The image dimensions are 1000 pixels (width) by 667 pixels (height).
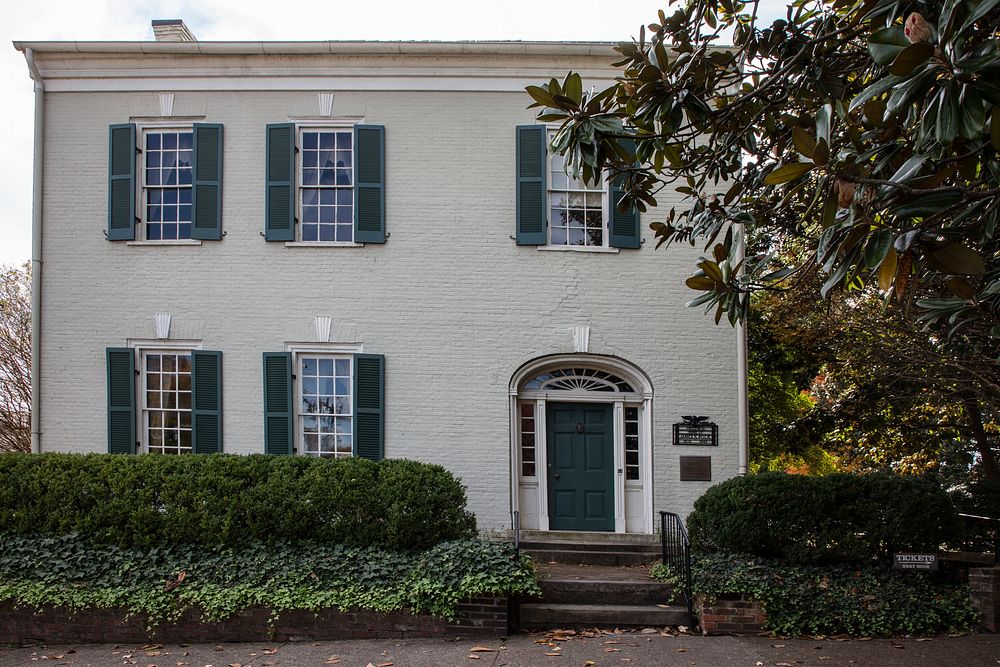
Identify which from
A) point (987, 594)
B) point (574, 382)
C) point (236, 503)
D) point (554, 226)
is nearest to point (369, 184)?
point (554, 226)

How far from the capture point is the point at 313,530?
8.94 m

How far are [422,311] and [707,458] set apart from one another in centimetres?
418

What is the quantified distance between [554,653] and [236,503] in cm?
366

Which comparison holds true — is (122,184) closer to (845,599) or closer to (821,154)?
(821,154)

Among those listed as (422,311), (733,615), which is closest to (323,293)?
(422,311)

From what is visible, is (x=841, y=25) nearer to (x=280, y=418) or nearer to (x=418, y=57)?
(x=418, y=57)

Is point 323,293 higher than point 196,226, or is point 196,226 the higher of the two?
point 196,226

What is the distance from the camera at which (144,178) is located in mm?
11508

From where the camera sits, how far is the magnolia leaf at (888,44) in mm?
4004

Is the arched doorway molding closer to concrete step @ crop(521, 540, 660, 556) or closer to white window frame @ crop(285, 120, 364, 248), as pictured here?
concrete step @ crop(521, 540, 660, 556)

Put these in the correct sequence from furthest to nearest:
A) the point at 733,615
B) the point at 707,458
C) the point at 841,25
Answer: the point at 707,458, the point at 733,615, the point at 841,25

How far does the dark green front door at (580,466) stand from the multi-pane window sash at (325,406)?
269 centimetres

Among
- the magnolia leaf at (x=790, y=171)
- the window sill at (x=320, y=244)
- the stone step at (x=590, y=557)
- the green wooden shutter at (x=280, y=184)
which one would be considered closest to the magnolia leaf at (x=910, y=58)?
the magnolia leaf at (x=790, y=171)

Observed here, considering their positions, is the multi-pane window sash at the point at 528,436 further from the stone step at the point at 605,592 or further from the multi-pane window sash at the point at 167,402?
the multi-pane window sash at the point at 167,402
